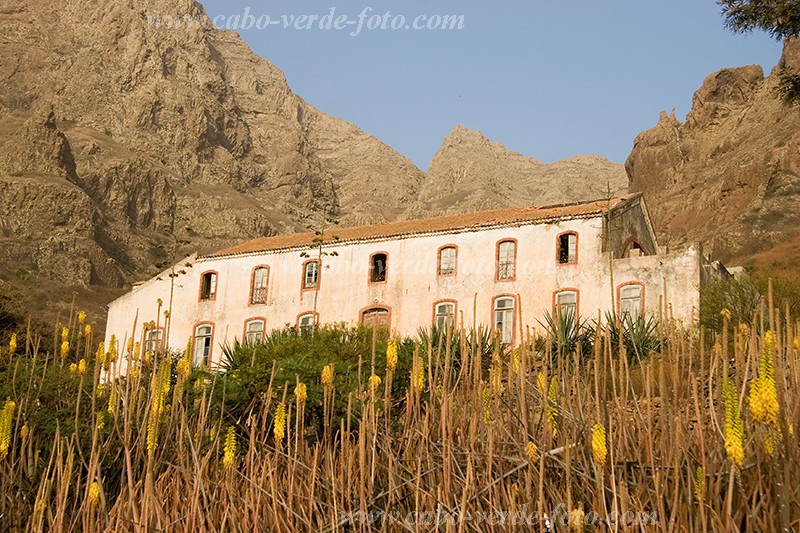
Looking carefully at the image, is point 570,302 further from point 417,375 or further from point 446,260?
point 417,375

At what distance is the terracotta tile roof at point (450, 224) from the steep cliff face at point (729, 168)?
74.4 ft

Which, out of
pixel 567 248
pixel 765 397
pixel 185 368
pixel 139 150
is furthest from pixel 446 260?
pixel 139 150

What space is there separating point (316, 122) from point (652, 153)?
378 ft

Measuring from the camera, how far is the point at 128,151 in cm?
10738

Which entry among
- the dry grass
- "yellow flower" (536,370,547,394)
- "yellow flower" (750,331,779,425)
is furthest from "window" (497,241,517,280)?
"yellow flower" (750,331,779,425)

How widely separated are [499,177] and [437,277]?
124 m

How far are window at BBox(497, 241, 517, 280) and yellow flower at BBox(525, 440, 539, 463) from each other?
23.7 metres

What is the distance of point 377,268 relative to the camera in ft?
98.4

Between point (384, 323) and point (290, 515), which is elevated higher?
point (384, 323)

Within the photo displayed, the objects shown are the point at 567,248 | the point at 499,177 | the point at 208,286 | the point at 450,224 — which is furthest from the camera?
the point at 499,177

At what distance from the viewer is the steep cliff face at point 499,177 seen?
5453 inches

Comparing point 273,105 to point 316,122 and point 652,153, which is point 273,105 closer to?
point 316,122

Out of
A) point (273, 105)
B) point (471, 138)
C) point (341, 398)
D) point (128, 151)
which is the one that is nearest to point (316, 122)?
point (273, 105)

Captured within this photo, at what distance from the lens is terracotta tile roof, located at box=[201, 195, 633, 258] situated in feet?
88.3
